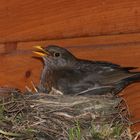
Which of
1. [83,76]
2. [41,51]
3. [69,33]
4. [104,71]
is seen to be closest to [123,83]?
[104,71]

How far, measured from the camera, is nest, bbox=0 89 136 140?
183 inches

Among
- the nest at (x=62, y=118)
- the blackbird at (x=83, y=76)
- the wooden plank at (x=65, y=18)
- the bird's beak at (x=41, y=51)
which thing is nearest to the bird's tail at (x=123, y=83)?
the blackbird at (x=83, y=76)

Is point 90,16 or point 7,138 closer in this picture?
point 7,138

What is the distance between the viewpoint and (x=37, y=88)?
5238mm

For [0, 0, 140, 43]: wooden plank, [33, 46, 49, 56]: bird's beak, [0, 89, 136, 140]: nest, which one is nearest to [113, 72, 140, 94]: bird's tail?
[0, 89, 136, 140]: nest

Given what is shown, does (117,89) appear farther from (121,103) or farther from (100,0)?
(100,0)

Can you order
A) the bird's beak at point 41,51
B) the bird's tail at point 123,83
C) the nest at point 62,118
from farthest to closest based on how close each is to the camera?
1. the bird's beak at point 41,51
2. the bird's tail at point 123,83
3. the nest at point 62,118

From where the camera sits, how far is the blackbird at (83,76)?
5051 mm

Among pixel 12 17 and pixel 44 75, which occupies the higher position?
pixel 12 17

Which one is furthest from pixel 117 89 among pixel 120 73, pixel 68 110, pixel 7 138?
pixel 7 138

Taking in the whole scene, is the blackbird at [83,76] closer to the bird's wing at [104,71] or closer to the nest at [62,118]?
the bird's wing at [104,71]

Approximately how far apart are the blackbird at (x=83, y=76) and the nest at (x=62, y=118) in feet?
0.52

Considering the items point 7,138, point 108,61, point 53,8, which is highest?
point 53,8

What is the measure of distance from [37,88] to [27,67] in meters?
0.15
